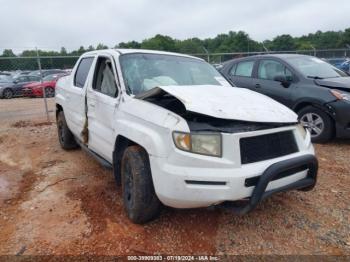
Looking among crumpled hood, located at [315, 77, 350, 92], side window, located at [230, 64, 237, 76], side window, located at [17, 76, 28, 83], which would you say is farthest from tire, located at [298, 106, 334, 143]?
side window, located at [17, 76, 28, 83]

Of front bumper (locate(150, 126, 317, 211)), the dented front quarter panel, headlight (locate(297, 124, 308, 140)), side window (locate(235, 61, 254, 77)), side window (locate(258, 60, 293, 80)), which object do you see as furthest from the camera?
side window (locate(235, 61, 254, 77))

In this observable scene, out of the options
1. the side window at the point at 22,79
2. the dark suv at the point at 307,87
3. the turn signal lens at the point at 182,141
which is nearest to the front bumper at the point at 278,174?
the turn signal lens at the point at 182,141

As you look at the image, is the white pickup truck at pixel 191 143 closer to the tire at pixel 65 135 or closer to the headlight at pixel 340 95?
the tire at pixel 65 135

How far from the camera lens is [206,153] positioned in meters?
2.67

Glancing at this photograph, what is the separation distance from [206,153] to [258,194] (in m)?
0.54

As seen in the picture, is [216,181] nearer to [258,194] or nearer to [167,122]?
[258,194]

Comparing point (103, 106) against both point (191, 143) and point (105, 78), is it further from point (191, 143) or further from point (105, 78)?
point (191, 143)

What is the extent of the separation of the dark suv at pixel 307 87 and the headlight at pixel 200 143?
2.56m

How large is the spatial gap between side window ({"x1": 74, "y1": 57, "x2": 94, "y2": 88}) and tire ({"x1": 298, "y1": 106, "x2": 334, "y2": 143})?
3.68 meters

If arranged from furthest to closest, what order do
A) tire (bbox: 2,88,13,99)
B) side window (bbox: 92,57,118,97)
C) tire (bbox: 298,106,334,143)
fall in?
tire (bbox: 2,88,13,99) < tire (bbox: 298,106,334,143) < side window (bbox: 92,57,118,97)

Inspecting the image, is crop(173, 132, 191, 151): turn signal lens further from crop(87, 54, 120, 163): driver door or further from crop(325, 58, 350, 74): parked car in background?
crop(325, 58, 350, 74): parked car in background

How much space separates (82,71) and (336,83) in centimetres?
435

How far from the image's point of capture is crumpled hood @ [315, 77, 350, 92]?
18.6 ft

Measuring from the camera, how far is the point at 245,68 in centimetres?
738
